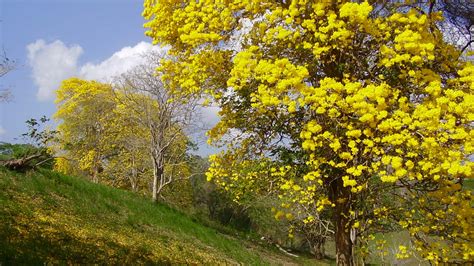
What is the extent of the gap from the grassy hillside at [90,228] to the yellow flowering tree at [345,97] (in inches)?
146

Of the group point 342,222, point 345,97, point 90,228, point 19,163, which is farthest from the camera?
point 19,163

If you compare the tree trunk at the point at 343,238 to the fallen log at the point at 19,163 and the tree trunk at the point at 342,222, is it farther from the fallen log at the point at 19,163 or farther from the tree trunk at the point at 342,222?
the fallen log at the point at 19,163

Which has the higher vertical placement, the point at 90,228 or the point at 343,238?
the point at 343,238

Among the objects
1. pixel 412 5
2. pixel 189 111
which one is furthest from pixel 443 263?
pixel 189 111

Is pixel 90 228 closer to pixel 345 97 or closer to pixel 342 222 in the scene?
pixel 342 222

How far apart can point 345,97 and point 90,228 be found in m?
8.75

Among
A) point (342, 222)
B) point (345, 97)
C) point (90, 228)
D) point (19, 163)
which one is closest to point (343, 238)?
point (342, 222)

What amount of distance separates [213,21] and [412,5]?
4011 millimetres

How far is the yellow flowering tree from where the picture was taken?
633 centimetres

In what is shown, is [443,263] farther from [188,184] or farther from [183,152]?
[188,184]

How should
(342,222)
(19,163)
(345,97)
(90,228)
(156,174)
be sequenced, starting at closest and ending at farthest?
(345,97) < (342,222) < (90,228) < (19,163) < (156,174)

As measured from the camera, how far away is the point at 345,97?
6.79 meters

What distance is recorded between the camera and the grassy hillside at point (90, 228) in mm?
8992

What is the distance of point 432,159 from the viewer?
6.30m
